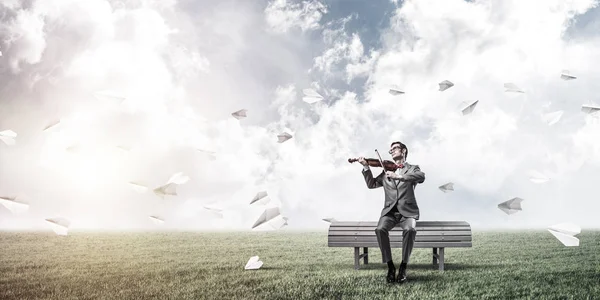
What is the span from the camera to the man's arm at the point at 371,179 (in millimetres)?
7363

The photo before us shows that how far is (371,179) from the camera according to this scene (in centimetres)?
745

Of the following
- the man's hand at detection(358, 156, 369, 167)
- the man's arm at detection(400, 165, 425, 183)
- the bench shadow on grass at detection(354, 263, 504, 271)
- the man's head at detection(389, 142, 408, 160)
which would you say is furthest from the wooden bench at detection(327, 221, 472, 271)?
the man's hand at detection(358, 156, 369, 167)

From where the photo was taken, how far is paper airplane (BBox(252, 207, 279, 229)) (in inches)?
296

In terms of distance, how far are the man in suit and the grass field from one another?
1.92ft

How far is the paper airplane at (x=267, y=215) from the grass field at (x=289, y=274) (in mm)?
816

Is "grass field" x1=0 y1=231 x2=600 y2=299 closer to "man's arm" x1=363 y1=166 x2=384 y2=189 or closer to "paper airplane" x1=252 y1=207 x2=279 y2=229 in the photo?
"paper airplane" x1=252 y1=207 x2=279 y2=229

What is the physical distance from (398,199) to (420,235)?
104 centimetres

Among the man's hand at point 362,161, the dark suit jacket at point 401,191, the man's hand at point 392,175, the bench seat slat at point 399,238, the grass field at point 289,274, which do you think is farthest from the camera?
the bench seat slat at point 399,238

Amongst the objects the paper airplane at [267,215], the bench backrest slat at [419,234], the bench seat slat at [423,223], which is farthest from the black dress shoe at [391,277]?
the paper airplane at [267,215]

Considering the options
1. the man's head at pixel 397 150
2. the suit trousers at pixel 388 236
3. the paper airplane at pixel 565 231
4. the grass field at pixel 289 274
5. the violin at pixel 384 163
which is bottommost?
the grass field at pixel 289 274

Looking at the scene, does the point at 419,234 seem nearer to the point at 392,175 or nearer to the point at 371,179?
the point at 371,179

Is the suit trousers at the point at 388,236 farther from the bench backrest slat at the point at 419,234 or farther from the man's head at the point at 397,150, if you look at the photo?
the man's head at the point at 397,150

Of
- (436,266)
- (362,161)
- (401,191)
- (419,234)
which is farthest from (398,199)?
(436,266)

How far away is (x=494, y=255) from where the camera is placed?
10.4 meters
